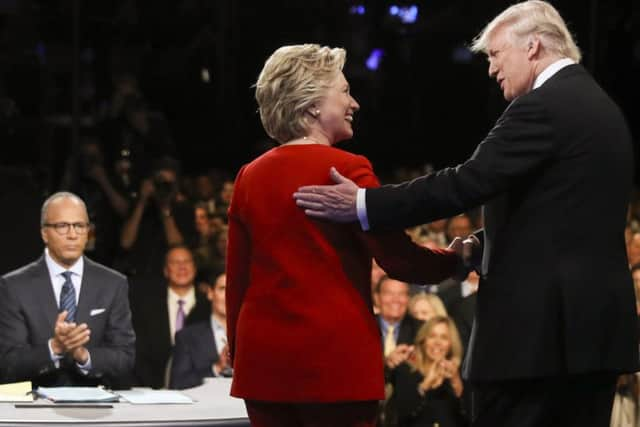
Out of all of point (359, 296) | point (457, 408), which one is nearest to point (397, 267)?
point (359, 296)

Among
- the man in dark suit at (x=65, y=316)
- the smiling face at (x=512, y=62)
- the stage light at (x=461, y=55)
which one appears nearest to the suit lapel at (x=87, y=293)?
the man in dark suit at (x=65, y=316)

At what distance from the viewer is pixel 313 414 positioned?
9.21 feet

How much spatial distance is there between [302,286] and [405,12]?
315 inches

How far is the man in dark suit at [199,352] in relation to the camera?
654 centimetres

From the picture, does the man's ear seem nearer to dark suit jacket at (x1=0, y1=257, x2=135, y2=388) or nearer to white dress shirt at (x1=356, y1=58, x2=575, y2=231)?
white dress shirt at (x1=356, y1=58, x2=575, y2=231)

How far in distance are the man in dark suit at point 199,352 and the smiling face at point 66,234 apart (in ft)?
3.66

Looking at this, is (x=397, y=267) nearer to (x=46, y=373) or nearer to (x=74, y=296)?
(x=46, y=373)

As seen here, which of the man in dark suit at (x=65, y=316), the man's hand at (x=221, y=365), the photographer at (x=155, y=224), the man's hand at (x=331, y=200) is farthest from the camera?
the photographer at (x=155, y=224)

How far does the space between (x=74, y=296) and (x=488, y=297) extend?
2.96m

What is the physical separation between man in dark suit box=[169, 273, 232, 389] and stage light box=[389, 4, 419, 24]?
173 inches

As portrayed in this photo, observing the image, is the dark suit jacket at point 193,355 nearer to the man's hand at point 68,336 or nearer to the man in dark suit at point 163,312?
the man in dark suit at point 163,312

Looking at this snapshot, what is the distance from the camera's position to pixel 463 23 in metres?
10.9

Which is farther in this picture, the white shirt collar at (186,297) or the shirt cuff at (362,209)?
the white shirt collar at (186,297)

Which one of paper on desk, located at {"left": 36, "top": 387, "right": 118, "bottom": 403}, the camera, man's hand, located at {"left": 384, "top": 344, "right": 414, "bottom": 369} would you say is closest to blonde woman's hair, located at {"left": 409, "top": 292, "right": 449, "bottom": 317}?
man's hand, located at {"left": 384, "top": 344, "right": 414, "bottom": 369}
